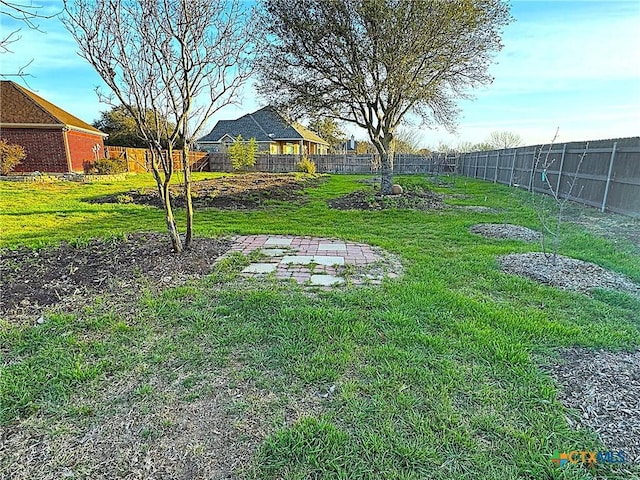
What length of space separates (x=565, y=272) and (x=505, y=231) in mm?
2361

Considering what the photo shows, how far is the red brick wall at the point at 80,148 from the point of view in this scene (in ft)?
55.3

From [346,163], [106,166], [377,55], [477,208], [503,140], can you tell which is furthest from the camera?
[503,140]

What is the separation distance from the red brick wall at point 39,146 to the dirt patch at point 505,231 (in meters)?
17.7

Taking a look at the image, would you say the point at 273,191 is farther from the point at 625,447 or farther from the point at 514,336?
the point at 625,447

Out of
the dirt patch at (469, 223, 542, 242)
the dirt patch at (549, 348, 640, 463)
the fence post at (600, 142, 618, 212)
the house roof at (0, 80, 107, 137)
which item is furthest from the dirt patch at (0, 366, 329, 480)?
the house roof at (0, 80, 107, 137)

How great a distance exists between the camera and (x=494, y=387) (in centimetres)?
205

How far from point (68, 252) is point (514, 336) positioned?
15.9ft

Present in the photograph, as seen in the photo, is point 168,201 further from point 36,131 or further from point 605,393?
point 36,131

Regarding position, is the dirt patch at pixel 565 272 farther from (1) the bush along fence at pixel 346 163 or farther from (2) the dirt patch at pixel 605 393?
(1) the bush along fence at pixel 346 163

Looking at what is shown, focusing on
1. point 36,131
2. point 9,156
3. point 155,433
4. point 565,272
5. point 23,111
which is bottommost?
point 155,433

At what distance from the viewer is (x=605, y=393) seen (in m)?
1.99

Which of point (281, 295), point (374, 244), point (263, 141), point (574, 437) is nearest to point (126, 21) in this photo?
point (281, 295)

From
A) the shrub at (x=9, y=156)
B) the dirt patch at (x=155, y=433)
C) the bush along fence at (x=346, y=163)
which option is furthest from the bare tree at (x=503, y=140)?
the dirt patch at (x=155, y=433)

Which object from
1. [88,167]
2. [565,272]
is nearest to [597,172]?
[565,272]
